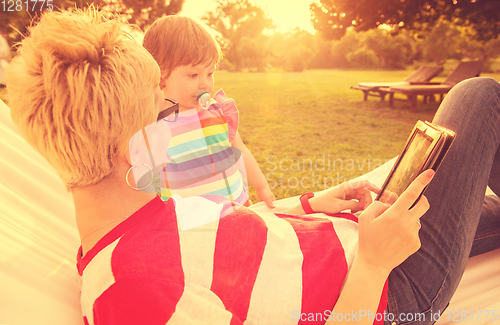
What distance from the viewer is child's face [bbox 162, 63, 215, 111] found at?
5.96 feet

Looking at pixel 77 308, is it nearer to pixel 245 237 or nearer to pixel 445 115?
pixel 245 237

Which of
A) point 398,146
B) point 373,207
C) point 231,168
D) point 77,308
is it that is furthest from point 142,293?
point 398,146

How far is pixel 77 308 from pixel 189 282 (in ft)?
1.74

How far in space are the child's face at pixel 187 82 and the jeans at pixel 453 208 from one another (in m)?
1.37

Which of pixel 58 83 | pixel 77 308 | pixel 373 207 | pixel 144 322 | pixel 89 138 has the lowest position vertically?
pixel 77 308

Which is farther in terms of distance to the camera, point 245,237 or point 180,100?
point 180,100

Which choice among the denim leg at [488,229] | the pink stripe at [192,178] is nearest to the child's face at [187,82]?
the pink stripe at [192,178]

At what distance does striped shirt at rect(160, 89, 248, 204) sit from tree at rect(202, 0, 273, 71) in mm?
29718

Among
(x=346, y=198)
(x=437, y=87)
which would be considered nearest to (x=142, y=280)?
(x=346, y=198)

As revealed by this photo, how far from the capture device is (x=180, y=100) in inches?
74.0

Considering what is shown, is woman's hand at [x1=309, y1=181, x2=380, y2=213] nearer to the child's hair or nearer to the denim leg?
the denim leg

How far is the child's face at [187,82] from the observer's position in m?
1.82

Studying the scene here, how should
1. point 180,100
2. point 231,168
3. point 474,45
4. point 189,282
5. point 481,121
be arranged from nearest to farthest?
point 189,282 < point 481,121 < point 180,100 < point 231,168 < point 474,45

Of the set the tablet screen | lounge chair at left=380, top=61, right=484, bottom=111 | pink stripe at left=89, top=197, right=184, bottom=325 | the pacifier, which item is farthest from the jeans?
lounge chair at left=380, top=61, right=484, bottom=111
